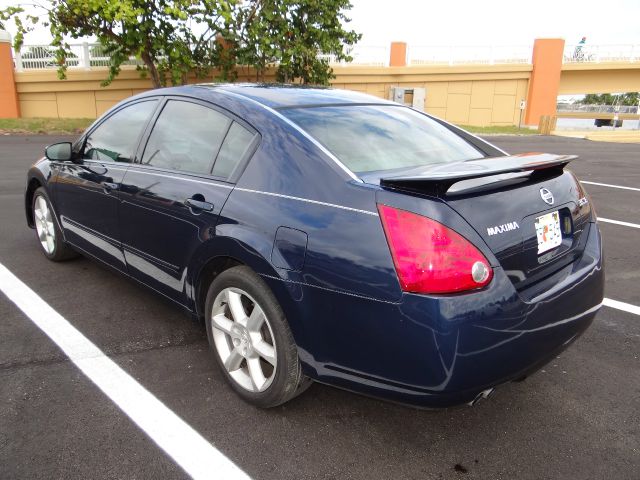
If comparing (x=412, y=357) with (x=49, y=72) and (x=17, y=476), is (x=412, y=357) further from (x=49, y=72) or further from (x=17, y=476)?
(x=49, y=72)

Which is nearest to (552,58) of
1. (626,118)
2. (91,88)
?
(91,88)

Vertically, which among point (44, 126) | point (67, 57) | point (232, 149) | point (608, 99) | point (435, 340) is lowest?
point (608, 99)

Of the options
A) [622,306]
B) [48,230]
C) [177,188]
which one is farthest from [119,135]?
[622,306]

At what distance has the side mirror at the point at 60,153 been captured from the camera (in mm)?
4086

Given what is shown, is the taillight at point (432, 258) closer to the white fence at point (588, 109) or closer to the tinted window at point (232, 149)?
the tinted window at point (232, 149)

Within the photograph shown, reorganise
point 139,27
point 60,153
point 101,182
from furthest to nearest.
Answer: point 139,27, point 60,153, point 101,182

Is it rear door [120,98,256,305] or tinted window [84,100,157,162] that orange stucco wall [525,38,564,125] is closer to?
tinted window [84,100,157,162]

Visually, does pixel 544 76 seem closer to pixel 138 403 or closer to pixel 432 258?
pixel 432 258

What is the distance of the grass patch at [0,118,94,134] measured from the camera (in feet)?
60.5

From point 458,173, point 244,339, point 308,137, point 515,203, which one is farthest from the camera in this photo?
point 244,339

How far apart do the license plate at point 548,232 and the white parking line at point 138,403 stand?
1.65 m

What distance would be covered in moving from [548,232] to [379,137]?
101cm

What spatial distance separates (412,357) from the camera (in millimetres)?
2014

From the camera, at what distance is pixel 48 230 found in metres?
4.73
